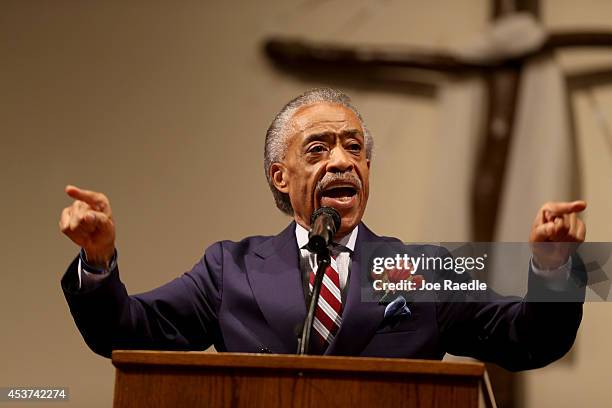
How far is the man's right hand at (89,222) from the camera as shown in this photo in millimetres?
1905

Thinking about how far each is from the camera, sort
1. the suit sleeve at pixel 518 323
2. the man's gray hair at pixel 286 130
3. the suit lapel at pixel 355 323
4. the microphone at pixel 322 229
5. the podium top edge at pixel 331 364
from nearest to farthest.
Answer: the podium top edge at pixel 331 364 → the microphone at pixel 322 229 → the suit sleeve at pixel 518 323 → the suit lapel at pixel 355 323 → the man's gray hair at pixel 286 130

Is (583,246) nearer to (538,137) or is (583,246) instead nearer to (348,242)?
(348,242)

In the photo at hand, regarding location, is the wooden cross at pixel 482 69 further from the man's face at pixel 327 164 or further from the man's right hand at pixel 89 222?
the man's right hand at pixel 89 222

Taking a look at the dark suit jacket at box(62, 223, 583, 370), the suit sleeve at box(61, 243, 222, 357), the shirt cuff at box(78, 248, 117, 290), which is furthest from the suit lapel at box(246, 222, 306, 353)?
the shirt cuff at box(78, 248, 117, 290)

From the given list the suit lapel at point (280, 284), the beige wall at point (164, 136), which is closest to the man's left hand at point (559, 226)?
the suit lapel at point (280, 284)

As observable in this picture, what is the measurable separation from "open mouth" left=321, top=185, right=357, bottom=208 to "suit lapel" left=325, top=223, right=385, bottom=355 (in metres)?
0.21

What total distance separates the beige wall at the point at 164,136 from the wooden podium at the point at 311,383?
1467 mm

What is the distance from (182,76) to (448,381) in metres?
2.02

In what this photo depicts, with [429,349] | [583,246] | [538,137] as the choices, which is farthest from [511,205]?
[429,349]

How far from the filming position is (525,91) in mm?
3332

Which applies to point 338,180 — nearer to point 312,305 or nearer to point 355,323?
point 355,323

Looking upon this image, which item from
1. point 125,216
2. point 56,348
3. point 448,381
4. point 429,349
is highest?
point 125,216

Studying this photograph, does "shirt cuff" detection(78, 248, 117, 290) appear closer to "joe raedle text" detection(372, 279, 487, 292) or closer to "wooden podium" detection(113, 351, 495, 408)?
"wooden podium" detection(113, 351, 495, 408)

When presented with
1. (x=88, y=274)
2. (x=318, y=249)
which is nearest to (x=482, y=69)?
(x=318, y=249)
